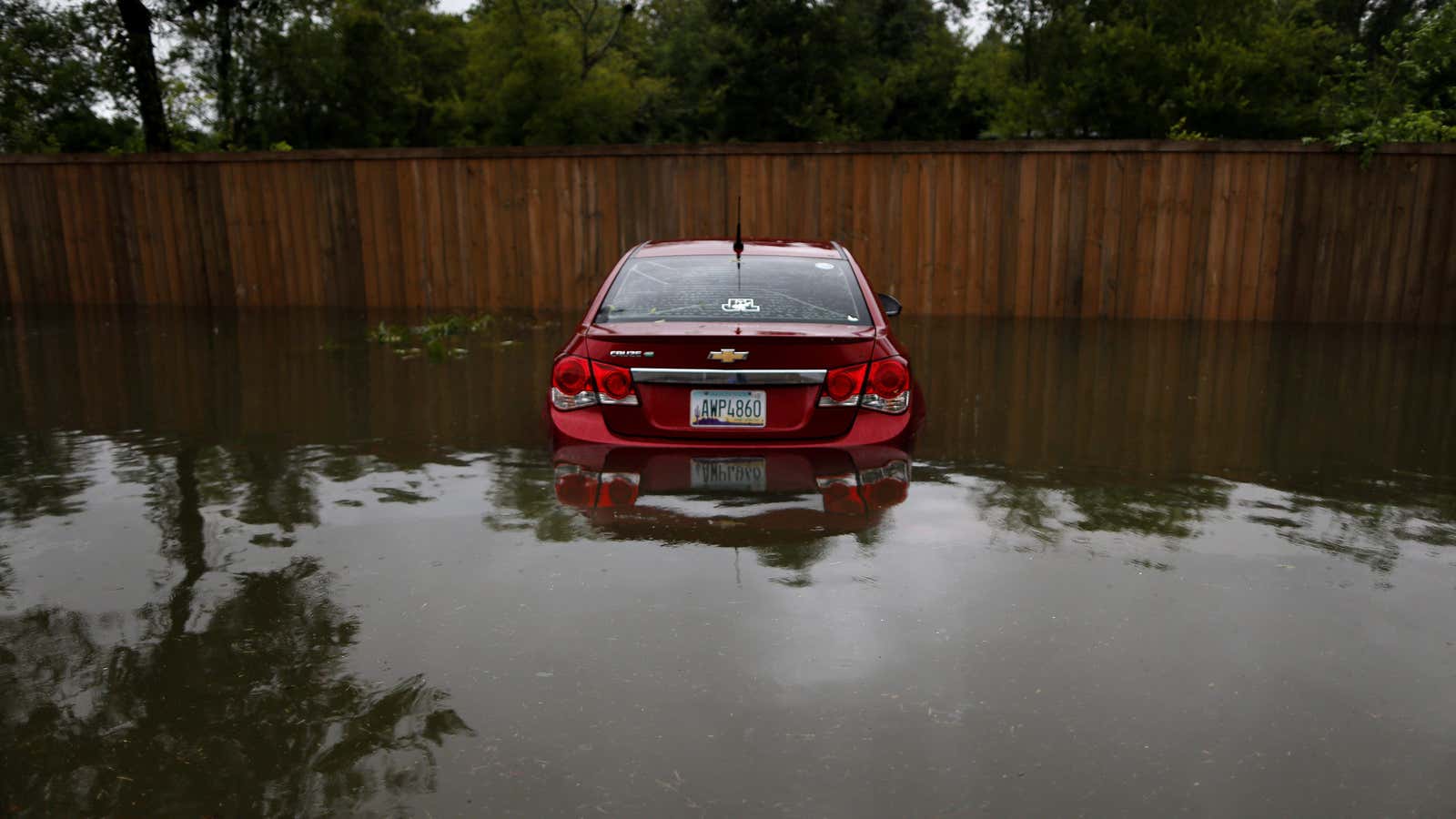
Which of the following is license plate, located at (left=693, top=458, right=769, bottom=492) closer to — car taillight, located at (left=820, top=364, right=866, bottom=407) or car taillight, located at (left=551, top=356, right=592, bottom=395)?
car taillight, located at (left=820, top=364, right=866, bottom=407)

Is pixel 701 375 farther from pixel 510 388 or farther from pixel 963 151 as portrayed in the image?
pixel 963 151

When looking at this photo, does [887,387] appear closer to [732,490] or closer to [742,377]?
[742,377]

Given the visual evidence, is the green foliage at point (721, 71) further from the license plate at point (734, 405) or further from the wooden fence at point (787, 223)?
the license plate at point (734, 405)

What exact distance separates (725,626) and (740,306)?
2209 mm

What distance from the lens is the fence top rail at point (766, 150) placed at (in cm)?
1201

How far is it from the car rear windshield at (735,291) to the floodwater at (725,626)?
0.82 m

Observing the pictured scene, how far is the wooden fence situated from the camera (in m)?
12.1

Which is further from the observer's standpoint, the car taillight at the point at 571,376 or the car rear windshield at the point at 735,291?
the car rear windshield at the point at 735,291

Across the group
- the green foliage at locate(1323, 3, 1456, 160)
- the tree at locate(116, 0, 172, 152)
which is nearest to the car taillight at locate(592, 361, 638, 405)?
the green foliage at locate(1323, 3, 1456, 160)

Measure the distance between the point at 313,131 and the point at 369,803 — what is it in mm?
33559

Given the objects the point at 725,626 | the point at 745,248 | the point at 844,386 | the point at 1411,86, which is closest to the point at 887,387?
the point at 844,386

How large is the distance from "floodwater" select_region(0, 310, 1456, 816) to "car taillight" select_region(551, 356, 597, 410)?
0.48 metres

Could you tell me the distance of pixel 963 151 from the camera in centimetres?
1248

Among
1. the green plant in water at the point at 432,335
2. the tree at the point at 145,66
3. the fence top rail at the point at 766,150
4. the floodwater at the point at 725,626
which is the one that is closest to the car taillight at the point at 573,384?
the floodwater at the point at 725,626
